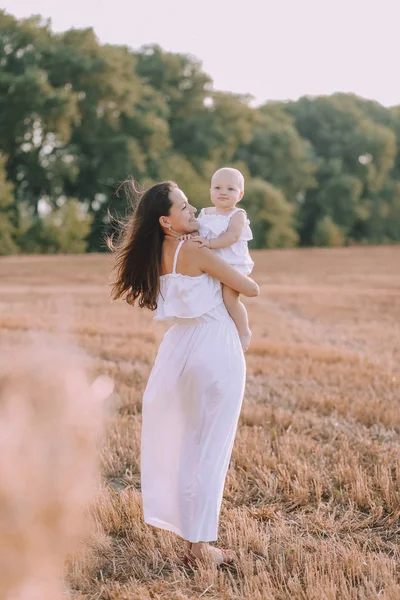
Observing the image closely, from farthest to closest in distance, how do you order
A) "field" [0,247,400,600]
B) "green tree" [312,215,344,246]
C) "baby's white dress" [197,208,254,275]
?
"green tree" [312,215,344,246] → "baby's white dress" [197,208,254,275] → "field" [0,247,400,600]

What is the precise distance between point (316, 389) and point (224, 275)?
5.02 meters

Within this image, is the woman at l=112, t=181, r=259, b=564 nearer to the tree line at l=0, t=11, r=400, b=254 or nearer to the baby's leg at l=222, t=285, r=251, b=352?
the baby's leg at l=222, t=285, r=251, b=352

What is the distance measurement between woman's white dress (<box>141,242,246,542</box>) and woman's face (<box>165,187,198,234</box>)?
0.15 meters

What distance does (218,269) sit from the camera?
398 cm

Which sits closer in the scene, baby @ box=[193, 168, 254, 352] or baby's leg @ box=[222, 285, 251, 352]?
Result: baby @ box=[193, 168, 254, 352]

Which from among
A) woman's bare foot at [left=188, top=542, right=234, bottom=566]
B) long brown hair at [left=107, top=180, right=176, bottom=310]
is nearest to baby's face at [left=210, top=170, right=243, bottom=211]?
long brown hair at [left=107, top=180, right=176, bottom=310]

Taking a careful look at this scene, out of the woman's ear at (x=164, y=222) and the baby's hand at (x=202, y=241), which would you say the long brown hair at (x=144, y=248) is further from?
the baby's hand at (x=202, y=241)

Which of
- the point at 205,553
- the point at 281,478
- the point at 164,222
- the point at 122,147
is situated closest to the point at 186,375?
the point at 164,222

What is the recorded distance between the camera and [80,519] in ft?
14.9

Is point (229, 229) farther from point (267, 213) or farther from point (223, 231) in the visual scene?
point (267, 213)

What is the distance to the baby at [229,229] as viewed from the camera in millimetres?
4008

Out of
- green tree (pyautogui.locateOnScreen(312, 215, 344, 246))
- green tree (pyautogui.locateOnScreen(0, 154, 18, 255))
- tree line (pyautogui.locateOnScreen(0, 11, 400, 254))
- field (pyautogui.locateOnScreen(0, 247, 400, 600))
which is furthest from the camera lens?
green tree (pyautogui.locateOnScreen(312, 215, 344, 246))

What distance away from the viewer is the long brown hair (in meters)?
4.09

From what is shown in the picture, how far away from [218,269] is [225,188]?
1.40 ft
